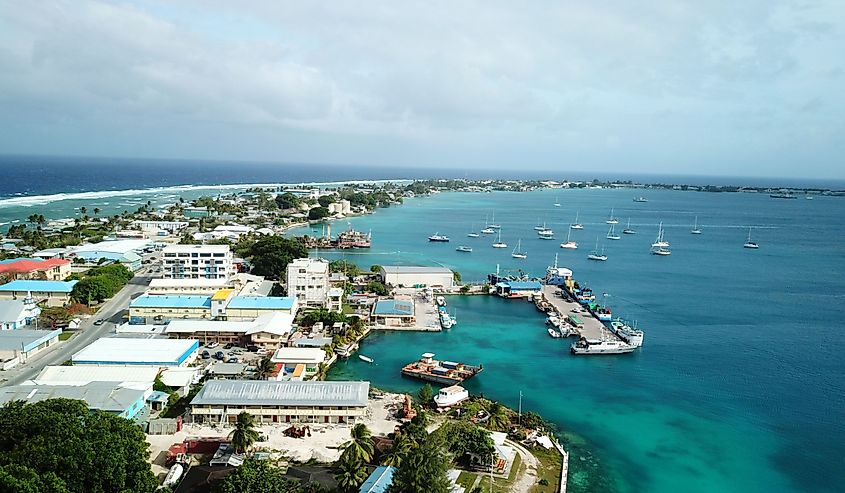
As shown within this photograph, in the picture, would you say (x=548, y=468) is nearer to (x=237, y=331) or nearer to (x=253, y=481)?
(x=253, y=481)

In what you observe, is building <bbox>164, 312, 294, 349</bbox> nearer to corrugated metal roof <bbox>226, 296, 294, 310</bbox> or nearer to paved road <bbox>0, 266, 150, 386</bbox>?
corrugated metal roof <bbox>226, 296, 294, 310</bbox>

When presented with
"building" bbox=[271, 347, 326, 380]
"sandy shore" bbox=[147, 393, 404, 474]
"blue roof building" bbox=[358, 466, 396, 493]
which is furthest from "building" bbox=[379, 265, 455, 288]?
"blue roof building" bbox=[358, 466, 396, 493]

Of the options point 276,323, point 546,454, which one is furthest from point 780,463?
point 276,323

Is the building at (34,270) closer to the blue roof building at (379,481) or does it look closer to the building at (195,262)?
the building at (195,262)

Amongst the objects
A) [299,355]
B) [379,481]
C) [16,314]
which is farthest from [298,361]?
[16,314]

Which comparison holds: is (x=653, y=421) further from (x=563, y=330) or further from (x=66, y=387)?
(x=66, y=387)

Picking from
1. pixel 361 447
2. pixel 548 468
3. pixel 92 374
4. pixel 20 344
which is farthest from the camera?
pixel 20 344
